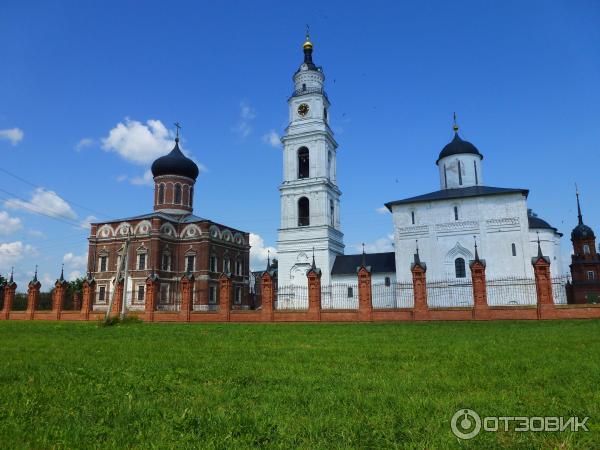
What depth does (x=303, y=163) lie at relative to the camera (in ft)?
128

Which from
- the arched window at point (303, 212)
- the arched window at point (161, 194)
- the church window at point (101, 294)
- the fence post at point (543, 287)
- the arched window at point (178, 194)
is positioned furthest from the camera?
the arched window at point (178, 194)

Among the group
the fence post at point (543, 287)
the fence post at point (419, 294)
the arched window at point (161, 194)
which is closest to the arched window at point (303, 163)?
the arched window at point (161, 194)

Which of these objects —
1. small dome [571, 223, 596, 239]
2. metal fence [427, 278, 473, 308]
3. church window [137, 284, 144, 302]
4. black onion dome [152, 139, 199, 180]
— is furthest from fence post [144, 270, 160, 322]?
small dome [571, 223, 596, 239]

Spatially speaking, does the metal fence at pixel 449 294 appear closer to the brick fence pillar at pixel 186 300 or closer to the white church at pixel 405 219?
the white church at pixel 405 219

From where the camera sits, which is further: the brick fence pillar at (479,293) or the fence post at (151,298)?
the fence post at (151,298)

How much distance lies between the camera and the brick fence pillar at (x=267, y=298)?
21859 mm

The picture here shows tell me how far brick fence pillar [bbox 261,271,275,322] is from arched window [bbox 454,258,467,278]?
1496cm

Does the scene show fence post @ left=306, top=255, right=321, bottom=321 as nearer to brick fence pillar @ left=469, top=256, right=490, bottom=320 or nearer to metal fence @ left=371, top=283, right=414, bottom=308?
brick fence pillar @ left=469, top=256, right=490, bottom=320

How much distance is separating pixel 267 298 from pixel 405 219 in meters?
14.9

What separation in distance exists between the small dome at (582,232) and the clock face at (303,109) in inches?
1310

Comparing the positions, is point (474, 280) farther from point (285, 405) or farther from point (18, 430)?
point (18, 430)

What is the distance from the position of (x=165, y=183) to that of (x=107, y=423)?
1746 inches

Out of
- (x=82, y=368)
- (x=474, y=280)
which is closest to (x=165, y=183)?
(x=474, y=280)

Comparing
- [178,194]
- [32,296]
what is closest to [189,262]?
[178,194]
